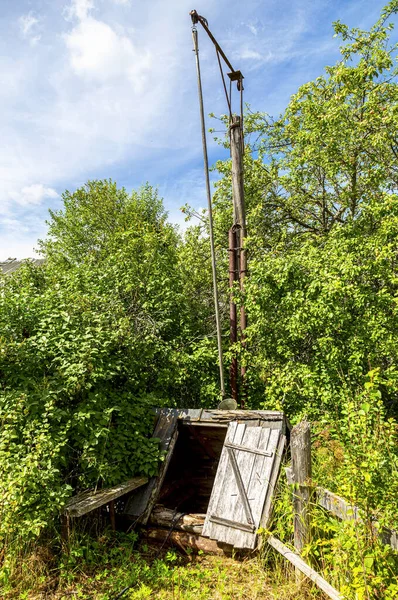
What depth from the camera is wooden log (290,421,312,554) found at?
4551 mm

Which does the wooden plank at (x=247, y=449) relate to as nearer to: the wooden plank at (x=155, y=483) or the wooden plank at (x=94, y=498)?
the wooden plank at (x=155, y=483)

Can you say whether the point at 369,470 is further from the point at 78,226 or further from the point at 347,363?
the point at 78,226

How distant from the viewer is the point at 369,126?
10.1 meters

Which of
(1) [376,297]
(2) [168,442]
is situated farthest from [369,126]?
(2) [168,442]

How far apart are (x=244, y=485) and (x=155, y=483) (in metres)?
1.47

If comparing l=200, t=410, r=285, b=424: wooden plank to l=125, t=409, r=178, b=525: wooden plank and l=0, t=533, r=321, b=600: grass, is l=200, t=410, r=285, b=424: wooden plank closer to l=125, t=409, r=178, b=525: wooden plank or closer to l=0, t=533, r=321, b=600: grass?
l=125, t=409, r=178, b=525: wooden plank

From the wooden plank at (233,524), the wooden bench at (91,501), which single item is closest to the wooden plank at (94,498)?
the wooden bench at (91,501)

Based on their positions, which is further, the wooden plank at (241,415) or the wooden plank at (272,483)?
the wooden plank at (241,415)

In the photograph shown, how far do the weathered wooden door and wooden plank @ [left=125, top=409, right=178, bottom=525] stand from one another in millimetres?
930

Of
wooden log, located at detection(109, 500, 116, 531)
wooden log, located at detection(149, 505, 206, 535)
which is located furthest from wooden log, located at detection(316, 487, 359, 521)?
wooden log, located at detection(109, 500, 116, 531)

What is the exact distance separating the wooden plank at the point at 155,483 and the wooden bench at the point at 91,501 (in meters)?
0.23

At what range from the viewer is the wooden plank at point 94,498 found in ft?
16.3

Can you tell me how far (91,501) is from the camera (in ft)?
17.0

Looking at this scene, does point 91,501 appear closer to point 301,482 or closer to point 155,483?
point 155,483
